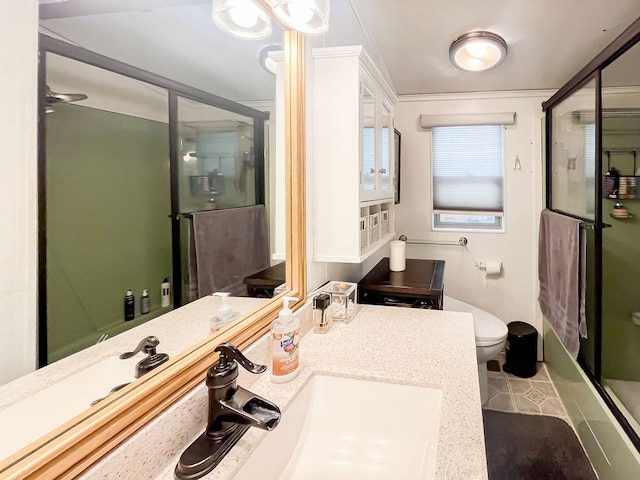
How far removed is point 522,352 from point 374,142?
A: 6.32 ft

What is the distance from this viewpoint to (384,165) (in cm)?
189

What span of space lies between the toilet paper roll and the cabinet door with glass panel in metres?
1.29

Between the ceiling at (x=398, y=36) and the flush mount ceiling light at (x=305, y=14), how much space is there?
15 cm

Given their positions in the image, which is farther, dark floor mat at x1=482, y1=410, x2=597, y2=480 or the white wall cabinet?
dark floor mat at x1=482, y1=410, x2=597, y2=480

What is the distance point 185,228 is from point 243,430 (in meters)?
0.48

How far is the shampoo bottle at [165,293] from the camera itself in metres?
0.83

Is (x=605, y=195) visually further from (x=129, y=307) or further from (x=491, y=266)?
(x=129, y=307)

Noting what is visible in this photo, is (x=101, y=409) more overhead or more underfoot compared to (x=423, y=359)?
more overhead

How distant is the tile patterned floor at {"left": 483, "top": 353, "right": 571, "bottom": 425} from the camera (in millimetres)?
2241

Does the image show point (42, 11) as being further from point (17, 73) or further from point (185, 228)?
point (185, 228)

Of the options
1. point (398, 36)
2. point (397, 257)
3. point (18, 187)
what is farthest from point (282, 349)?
point (398, 36)

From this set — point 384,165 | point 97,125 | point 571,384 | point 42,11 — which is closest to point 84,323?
point 97,125

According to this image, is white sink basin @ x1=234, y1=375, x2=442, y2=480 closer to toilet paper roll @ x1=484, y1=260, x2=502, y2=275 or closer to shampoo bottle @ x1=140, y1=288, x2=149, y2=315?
shampoo bottle @ x1=140, y1=288, x2=149, y2=315

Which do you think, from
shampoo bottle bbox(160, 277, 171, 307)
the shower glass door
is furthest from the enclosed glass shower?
shampoo bottle bbox(160, 277, 171, 307)
